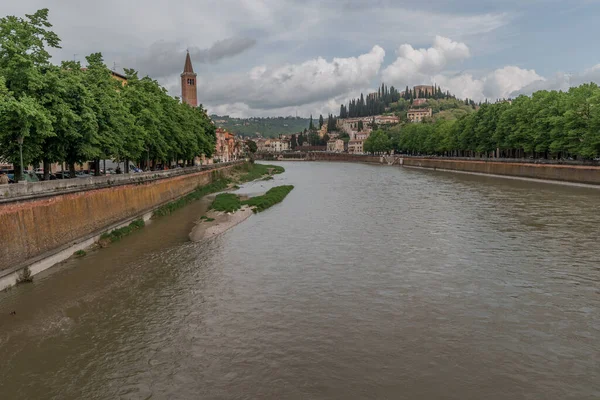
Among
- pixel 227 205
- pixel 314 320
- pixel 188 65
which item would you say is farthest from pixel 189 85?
pixel 314 320

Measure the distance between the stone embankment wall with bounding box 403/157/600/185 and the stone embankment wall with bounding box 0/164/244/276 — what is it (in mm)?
51501

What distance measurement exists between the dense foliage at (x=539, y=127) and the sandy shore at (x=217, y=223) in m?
45.2

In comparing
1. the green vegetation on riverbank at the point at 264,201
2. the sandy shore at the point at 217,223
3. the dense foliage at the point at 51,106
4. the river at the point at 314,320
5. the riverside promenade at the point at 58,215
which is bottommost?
the river at the point at 314,320

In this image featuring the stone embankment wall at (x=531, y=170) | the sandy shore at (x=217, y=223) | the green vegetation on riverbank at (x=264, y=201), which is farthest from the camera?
the stone embankment wall at (x=531, y=170)

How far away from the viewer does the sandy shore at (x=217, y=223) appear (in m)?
29.6

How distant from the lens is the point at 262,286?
18797mm

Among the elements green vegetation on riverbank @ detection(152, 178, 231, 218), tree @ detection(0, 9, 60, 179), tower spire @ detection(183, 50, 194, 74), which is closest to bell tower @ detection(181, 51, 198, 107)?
tower spire @ detection(183, 50, 194, 74)

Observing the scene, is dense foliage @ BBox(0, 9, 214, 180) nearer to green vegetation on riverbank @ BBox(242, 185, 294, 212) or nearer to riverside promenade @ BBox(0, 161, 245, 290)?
riverside promenade @ BBox(0, 161, 245, 290)

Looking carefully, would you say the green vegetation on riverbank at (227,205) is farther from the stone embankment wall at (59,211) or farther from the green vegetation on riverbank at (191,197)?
the stone embankment wall at (59,211)

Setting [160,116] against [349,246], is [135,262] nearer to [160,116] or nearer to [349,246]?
[349,246]

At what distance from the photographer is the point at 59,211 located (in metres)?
22.6

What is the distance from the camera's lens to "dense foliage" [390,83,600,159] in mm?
60819

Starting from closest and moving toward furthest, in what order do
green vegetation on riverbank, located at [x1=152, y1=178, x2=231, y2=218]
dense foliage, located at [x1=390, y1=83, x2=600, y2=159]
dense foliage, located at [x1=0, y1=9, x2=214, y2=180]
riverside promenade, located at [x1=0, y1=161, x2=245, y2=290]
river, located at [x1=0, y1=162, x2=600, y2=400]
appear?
river, located at [x1=0, y1=162, x2=600, y2=400]
riverside promenade, located at [x1=0, y1=161, x2=245, y2=290]
dense foliage, located at [x1=0, y1=9, x2=214, y2=180]
green vegetation on riverbank, located at [x1=152, y1=178, x2=231, y2=218]
dense foliage, located at [x1=390, y1=83, x2=600, y2=159]

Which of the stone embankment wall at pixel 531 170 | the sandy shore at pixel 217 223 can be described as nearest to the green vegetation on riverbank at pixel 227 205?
the sandy shore at pixel 217 223
